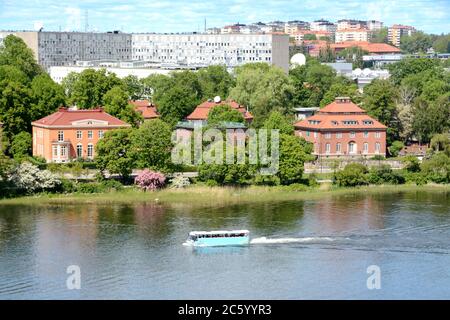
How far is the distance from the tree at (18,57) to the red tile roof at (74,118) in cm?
1382

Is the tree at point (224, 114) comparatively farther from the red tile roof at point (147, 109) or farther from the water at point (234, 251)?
the water at point (234, 251)

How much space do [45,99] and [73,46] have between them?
125 ft

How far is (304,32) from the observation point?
15625 centimetres

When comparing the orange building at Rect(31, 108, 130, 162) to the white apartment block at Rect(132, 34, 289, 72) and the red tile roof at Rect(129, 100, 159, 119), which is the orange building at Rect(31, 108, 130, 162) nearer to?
the red tile roof at Rect(129, 100, 159, 119)

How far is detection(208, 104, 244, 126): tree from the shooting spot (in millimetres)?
45688

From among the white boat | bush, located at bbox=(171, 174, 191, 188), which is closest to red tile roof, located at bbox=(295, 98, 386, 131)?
bush, located at bbox=(171, 174, 191, 188)

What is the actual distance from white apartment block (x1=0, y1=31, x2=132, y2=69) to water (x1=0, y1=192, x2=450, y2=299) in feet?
153

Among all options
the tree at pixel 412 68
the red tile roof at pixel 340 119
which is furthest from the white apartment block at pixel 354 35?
the red tile roof at pixel 340 119

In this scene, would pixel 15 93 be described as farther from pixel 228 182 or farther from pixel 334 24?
pixel 334 24

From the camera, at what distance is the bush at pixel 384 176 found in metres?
40.2

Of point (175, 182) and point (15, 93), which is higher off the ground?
point (15, 93)
